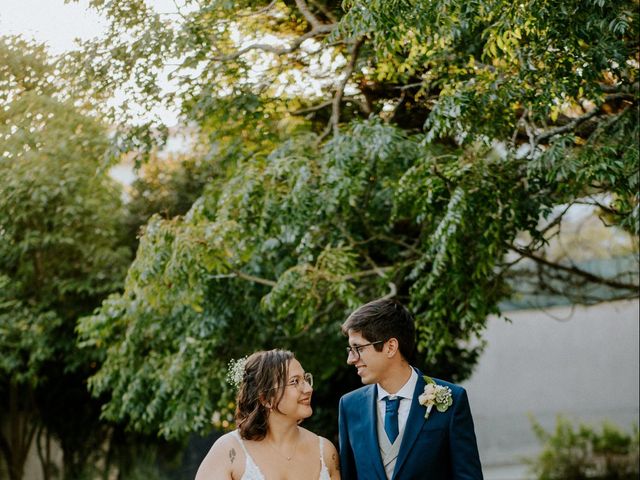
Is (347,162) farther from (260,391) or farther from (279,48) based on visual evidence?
(260,391)

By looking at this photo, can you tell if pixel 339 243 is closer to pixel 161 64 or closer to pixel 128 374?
pixel 161 64

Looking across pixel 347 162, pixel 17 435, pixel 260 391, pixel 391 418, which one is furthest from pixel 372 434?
pixel 17 435

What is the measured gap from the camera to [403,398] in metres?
3.61

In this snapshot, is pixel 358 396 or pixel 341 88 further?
pixel 341 88

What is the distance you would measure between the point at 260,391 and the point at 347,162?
353 cm

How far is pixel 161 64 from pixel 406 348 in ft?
15.1

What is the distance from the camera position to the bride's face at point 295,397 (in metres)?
3.77

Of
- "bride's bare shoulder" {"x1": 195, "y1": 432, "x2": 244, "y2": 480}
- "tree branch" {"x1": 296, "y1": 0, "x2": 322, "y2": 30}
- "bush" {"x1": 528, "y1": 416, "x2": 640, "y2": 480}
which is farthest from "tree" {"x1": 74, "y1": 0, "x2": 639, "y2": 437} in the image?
"bush" {"x1": 528, "y1": 416, "x2": 640, "y2": 480}

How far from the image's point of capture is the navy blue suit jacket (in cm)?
346

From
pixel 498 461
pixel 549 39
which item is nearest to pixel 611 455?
pixel 498 461

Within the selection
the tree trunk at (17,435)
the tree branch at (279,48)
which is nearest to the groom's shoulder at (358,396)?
the tree branch at (279,48)

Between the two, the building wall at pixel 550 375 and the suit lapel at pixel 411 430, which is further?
the building wall at pixel 550 375

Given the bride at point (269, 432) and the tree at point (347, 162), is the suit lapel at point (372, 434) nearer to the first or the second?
the bride at point (269, 432)

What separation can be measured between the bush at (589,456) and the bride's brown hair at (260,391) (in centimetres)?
1019
